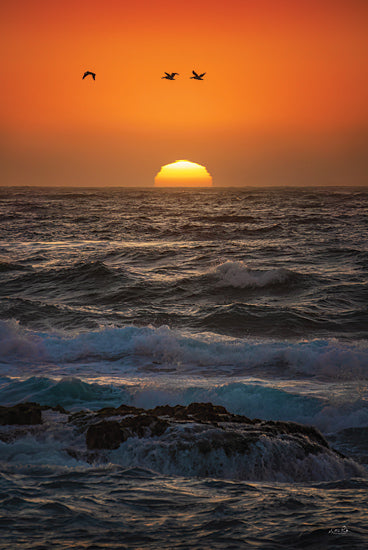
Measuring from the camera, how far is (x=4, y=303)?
16016 mm

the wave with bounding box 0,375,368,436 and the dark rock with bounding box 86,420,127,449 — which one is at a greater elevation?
the dark rock with bounding box 86,420,127,449

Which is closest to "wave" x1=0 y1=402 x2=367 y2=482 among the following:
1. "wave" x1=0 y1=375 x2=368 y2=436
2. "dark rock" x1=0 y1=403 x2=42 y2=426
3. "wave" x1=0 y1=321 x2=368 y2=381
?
"dark rock" x1=0 y1=403 x2=42 y2=426

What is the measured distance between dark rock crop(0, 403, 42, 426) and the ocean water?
0.17 m

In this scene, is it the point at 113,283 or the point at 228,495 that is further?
the point at 113,283

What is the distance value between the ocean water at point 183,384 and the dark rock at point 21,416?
17cm

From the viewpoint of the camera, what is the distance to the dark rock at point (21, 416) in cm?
642

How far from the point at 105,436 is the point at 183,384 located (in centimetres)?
310

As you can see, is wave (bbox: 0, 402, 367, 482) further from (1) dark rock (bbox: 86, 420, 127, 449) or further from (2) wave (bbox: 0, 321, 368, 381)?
(2) wave (bbox: 0, 321, 368, 381)

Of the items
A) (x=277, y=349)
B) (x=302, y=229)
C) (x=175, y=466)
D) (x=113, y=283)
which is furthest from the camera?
(x=302, y=229)

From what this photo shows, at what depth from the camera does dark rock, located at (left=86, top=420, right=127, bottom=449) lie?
19.0 ft

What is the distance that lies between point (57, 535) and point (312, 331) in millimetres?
9839

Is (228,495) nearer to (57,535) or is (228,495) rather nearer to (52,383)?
(57,535)

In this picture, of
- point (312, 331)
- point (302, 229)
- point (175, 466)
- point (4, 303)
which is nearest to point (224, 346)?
point (312, 331)

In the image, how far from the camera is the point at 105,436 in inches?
231
